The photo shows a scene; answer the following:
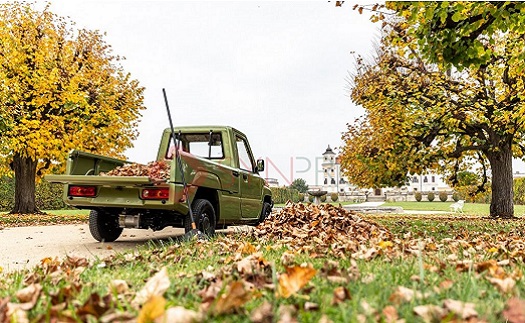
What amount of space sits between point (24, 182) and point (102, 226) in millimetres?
12550

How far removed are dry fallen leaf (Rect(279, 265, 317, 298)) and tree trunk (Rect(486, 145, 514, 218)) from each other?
15.6m

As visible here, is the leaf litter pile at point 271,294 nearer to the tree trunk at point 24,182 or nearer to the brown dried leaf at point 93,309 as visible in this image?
the brown dried leaf at point 93,309

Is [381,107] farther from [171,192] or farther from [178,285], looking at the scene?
[178,285]

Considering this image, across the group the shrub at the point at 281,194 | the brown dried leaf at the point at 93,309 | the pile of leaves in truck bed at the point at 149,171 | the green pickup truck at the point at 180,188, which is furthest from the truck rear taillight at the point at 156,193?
the shrub at the point at 281,194

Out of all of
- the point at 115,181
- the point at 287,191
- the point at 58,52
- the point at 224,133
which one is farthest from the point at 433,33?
the point at 287,191

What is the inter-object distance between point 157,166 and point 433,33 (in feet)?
16.2

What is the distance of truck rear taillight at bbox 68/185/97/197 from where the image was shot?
694 centimetres

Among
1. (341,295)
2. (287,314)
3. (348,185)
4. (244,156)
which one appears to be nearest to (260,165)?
(244,156)

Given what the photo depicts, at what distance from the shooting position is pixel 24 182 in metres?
18.6

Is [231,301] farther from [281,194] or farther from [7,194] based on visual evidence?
[281,194]

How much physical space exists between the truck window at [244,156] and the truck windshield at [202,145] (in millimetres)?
397

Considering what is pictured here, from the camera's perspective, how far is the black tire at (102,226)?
25.9 feet

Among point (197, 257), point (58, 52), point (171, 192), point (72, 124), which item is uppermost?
point (58, 52)

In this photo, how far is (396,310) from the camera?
1.72 meters
